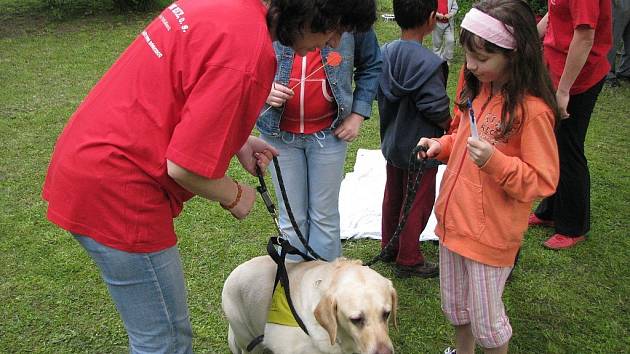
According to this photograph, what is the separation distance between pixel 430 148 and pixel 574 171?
1.82m

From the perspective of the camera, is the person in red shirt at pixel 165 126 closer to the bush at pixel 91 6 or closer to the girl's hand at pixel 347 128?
the girl's hand at pixel 347 128

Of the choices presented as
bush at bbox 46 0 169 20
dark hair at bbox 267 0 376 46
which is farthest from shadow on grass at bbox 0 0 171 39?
dark hair at bbox 267 0 376 46

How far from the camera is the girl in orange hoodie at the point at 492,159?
224 cm

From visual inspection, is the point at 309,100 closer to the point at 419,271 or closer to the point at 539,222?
the point at 419,271

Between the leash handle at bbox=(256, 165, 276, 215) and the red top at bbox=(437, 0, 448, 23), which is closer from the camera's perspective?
the leash handle at bbox=(256, 165, 276, 215)

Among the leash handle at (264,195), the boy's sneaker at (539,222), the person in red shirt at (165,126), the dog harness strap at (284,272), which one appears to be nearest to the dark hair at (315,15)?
the person in red shirt at (165,126)

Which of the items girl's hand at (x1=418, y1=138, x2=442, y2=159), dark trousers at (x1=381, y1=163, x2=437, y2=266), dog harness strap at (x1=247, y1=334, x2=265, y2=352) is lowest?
dark trousers at (x1=381, y1=163, x2=437, y2=266)

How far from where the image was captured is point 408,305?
11.8 ft

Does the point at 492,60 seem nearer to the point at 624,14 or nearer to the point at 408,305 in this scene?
the point at 408,305

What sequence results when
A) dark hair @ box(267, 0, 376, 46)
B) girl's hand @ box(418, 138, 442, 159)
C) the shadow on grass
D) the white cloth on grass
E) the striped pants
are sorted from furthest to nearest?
the shadow on grass < the white cloth on grass < girl's hand @ box(418, 138, 442, 159) < the striped pants < dark hair @ box(267, 0, 376, 46)

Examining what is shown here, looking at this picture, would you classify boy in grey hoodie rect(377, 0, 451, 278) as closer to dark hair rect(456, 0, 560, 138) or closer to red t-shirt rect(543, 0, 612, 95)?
red t-shirt rect(543, 0, 612, 95)

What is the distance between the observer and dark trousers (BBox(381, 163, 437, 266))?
3.70 m

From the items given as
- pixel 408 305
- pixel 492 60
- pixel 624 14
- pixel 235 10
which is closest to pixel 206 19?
pixel 235 10

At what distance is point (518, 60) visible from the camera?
2.27 metres
